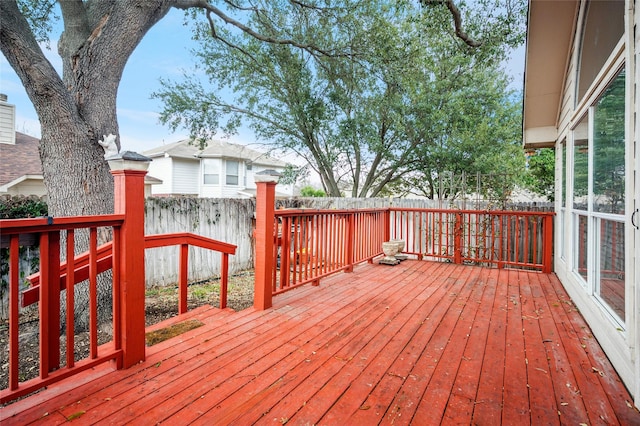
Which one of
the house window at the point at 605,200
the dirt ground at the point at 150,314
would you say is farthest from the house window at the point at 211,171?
the house window at the point at 605,200

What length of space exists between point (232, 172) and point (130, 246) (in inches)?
575

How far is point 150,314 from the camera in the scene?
4.18 meters

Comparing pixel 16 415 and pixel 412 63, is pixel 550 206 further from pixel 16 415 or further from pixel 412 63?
pixel 16 415

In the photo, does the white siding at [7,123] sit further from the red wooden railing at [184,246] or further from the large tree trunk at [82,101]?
the red wooden railing at [184,246]

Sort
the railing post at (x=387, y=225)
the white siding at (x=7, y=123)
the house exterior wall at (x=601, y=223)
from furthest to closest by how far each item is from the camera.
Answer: the white siding at (x=7, y=123) < the railing post at (x=387, y=225) < the house exterior wall at (x=601, y=223)

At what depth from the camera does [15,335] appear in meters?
1.53

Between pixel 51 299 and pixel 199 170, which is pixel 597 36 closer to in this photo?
pixel 51 299

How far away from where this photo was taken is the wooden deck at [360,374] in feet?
5.37

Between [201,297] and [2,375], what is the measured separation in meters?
2.50

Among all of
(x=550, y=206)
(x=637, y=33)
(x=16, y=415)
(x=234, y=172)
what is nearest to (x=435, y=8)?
(x=637, y=33)

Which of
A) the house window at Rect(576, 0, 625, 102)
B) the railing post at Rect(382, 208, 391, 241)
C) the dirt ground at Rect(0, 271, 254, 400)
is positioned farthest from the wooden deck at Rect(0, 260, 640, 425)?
the railing post at Rect(382, 208, 391, 241)

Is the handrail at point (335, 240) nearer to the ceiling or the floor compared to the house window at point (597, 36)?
nearer to the floor

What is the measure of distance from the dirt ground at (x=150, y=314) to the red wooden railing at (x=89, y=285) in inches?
50.9

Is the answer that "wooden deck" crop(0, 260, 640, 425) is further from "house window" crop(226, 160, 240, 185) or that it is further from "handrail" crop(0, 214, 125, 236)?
"house window" crop(226, 160, 240, 185)
